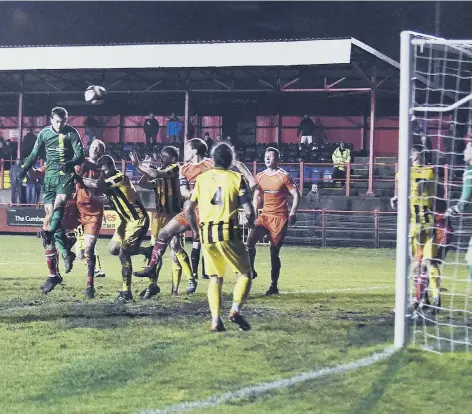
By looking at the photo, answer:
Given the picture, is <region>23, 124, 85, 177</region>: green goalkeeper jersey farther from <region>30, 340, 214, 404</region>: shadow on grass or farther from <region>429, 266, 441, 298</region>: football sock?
<region>429, 266, 441, 298</region>: football sock

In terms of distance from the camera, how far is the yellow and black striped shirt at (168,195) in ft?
34.8

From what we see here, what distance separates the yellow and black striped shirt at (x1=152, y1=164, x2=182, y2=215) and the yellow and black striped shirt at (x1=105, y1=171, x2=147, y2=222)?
39 cm

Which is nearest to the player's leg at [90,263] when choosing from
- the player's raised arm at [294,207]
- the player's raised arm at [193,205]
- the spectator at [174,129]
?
the player's raised arm at [193,205]

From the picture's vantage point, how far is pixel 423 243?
30.9ft

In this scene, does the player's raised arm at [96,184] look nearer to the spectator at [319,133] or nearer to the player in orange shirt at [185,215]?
the player in orange shirt at [185,215]

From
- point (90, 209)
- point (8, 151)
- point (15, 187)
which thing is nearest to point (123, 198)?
point (90, 209)

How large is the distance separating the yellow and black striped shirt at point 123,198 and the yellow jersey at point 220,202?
2641mm

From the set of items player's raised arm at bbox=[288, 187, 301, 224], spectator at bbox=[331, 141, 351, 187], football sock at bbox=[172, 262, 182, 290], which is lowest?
football sock at bbox=[172, 262, 182, 290]

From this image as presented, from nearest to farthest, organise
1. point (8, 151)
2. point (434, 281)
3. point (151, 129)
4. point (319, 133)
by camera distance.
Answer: point (434, 281)
point (8, 151)
point (151, 129)
point (319, 133)

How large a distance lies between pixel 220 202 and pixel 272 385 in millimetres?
2342

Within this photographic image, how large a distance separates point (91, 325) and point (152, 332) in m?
0.77

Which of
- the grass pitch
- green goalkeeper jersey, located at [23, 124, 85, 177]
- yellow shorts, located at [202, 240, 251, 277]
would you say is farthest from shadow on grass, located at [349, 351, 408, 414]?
green goalkeeper jersey, located at [23, 124, 85, 177]

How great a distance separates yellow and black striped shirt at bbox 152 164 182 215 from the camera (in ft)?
34.8

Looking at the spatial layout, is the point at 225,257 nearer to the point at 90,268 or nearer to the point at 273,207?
the point at 90,268
